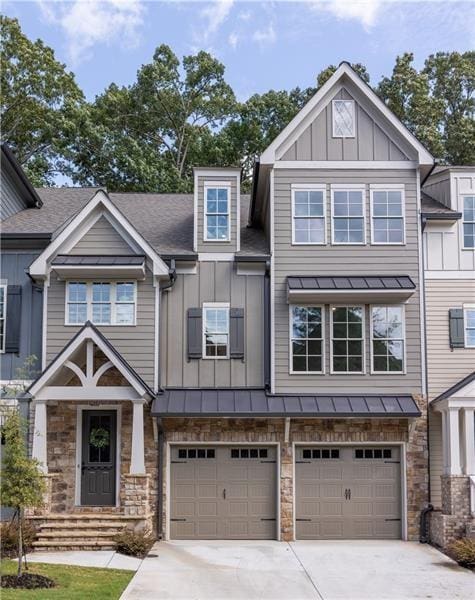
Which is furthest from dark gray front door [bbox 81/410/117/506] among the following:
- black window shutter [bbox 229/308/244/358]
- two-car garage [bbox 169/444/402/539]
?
black window shutter [bbox 229/308/244/358]

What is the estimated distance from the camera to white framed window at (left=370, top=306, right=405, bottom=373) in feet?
54.9

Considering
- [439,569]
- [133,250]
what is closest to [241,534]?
[439,569]

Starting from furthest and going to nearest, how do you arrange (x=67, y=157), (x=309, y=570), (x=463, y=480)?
1. (x=67, y=157)
2. (x=463, y=480)
3. (x=309, y=570)

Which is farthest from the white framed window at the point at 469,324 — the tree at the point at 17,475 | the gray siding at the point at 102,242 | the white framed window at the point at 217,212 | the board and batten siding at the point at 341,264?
the tree at the point at 17,475

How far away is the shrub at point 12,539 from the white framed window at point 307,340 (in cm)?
633

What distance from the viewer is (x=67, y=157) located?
31.6 m

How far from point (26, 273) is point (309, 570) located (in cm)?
866

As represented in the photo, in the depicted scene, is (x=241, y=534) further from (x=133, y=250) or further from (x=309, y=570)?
(x=133, y=250)

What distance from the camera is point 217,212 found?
17609 millimetres

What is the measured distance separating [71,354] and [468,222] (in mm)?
9393

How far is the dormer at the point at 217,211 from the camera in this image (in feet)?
57.1

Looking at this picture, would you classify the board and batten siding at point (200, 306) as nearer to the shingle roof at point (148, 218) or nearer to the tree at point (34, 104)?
the shingle roof at point (148, 218)

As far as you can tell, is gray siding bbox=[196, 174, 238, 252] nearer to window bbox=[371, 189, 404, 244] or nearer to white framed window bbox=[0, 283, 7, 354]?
window bbox=[371, 189, 404, 244]

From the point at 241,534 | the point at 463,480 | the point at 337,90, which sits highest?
the point at 337,90
